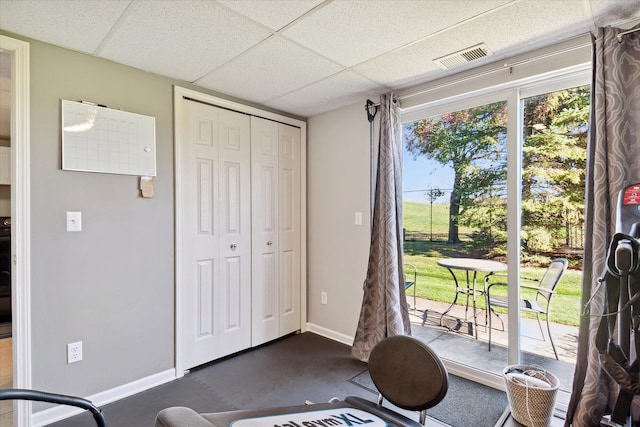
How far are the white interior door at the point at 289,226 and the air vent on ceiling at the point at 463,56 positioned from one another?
1.64 meters

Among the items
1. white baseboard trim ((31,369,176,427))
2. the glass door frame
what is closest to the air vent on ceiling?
the glass door frame

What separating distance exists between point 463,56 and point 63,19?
2369mm

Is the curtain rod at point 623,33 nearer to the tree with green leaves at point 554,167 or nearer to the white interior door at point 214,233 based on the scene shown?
the tree with green leaves at point 554,167

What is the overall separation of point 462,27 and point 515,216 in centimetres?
128

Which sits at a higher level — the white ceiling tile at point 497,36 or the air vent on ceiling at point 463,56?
the white ceiling tile at point 497,36

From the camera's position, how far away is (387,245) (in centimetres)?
263

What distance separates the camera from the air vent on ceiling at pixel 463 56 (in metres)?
2.03

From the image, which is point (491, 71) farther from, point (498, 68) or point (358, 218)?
point (358, 218)

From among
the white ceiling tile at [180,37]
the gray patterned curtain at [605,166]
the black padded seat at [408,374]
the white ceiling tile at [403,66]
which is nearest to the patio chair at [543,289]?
the gray patterned curtain at [605,166]

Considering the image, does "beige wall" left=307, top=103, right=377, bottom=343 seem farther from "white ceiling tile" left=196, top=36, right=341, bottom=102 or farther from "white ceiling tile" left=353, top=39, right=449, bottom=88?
"white ceiling tile" left=196, top=36, right=341, bottom=102

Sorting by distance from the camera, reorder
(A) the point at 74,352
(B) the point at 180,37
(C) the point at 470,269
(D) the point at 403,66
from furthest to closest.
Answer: (C) the point at 470,269, (D) the point at 403,66, (A) the point at 74,352, (B) the point at 180,37

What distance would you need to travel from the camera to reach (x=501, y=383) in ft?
7.48

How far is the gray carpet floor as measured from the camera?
2.04 meters

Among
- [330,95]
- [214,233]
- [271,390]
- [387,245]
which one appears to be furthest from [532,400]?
[330,95]
